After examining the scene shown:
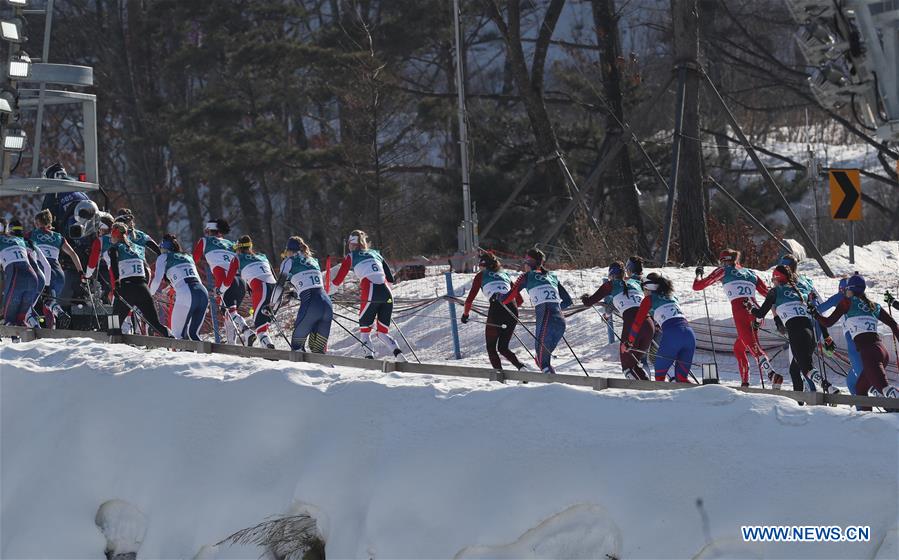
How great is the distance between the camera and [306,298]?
15680 mm

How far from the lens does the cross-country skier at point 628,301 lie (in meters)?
15.0

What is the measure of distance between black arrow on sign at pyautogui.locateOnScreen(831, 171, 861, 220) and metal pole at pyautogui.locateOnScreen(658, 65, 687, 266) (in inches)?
139

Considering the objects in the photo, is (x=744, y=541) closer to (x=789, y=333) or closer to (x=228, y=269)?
(x=789, y=333)

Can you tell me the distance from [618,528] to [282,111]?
38.3 meters

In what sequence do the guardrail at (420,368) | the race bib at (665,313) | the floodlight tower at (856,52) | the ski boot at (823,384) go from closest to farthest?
the guardrail at (420,368) < the ski boot at (823,384) < the race bib at (665,313) < the floodlight tower at (856,52)

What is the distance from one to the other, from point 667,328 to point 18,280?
27.6 ft

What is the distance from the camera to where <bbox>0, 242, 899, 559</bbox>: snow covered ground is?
25.7 ft

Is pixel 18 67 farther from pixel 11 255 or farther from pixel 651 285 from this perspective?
pixel 651 285

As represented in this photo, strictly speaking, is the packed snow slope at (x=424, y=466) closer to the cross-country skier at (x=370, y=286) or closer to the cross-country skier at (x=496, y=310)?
the cross-country skier at (x=496, y=310)

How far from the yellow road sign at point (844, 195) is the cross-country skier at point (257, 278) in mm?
9530

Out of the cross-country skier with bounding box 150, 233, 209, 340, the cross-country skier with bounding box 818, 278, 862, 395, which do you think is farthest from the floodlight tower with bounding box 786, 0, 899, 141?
the cross-country skier with bounding box 150, 233, 209, 340

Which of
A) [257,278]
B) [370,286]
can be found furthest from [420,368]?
[257,278]

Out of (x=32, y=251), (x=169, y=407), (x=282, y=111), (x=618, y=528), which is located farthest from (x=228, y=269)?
(x=282, y=111)

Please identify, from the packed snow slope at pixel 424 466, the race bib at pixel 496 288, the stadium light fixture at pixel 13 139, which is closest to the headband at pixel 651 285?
the race bib at pixel 496 288
